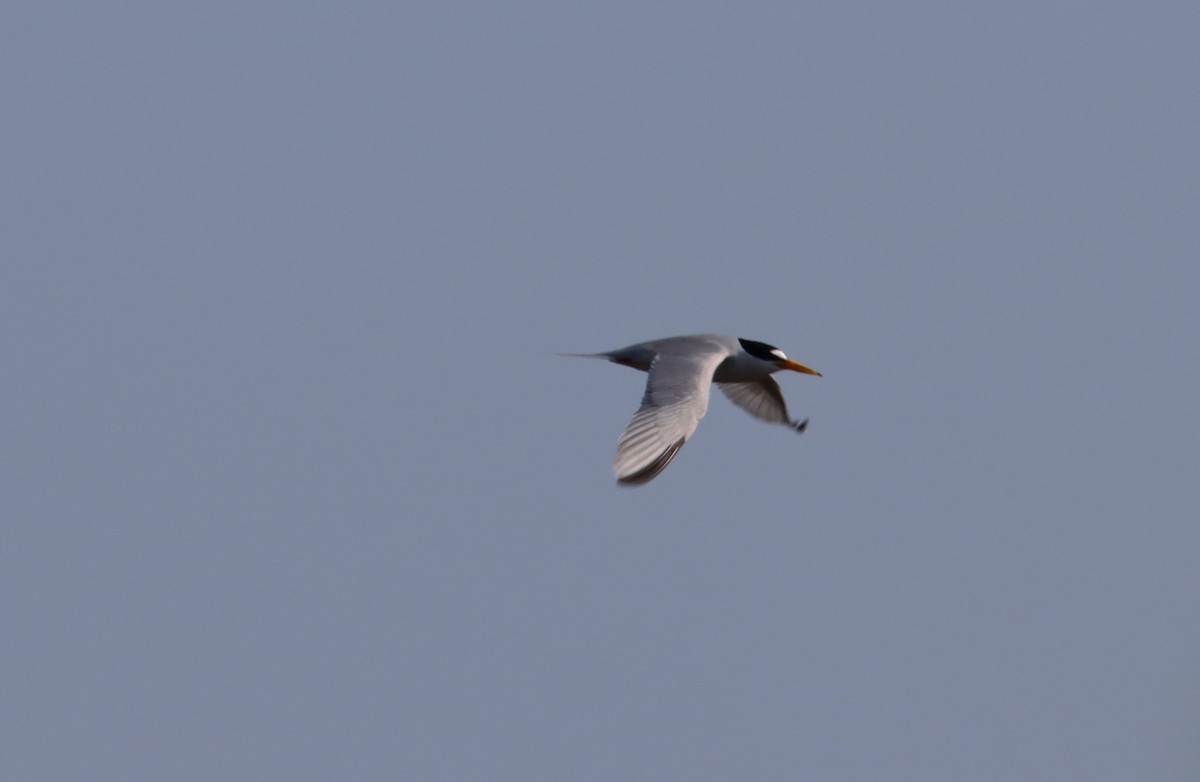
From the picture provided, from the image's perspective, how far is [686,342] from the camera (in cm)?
1788

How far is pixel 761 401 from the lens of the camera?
2170 centimetres

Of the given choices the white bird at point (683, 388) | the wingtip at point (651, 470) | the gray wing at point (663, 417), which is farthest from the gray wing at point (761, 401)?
the wingtip at point (651, 470)

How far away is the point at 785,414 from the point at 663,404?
6869 millimetres

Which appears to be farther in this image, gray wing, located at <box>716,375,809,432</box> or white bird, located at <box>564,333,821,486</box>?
gray wing, located at <box>716,375,809,432</box>

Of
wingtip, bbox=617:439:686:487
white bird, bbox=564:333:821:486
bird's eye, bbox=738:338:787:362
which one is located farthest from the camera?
bird's eye, bbox=738:338:787:362

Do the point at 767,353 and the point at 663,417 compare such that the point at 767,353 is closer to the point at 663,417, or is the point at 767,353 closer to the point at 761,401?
the point at 761,401

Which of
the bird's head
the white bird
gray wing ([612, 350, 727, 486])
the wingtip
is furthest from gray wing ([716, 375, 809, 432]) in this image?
the wingtip

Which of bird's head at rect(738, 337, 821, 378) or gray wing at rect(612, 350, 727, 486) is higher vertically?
bird's head at rect(738, 337, 821, 378)

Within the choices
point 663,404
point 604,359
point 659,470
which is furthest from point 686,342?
point 659,470

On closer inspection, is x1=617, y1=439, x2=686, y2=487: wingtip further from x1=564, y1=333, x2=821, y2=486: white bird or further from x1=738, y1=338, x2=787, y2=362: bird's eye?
x1=738, y1=338, x2=787, y2=362: bird's eye

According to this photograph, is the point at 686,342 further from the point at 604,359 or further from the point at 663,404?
the point at 663,404

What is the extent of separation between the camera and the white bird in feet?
45.9

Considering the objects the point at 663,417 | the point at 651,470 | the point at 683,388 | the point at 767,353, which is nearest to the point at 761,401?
the point at 767,353

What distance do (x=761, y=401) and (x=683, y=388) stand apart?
632cm
